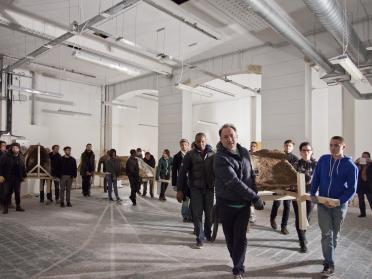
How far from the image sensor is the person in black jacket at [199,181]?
461 centimetres

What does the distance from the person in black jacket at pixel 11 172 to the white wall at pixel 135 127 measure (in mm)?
7356

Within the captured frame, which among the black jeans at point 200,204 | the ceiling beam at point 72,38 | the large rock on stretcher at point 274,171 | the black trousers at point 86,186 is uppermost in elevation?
the ceiling beam at point 72,38

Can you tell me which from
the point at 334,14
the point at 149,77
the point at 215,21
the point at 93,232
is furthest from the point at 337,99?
the point at 93,232

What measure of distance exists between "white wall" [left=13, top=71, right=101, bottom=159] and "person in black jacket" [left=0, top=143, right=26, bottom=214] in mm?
5109

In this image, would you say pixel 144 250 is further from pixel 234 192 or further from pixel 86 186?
pixel 86 186

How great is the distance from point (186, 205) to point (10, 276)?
360cm

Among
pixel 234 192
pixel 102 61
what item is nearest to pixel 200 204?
pixel 234 192

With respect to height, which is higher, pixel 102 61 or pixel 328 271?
pixel 102 61

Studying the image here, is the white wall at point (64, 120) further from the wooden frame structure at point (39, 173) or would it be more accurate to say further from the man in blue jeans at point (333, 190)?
the man in blue jeans at point (333, 190)

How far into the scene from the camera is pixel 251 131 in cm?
1675

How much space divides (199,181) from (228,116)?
1390 centimetres

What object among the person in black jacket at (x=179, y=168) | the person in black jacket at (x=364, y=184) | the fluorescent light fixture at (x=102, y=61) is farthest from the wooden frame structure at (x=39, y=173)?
the person in black jacket at (x=364, y=184)

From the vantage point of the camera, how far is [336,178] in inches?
139

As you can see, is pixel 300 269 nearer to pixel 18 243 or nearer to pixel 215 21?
pixel 18 243
